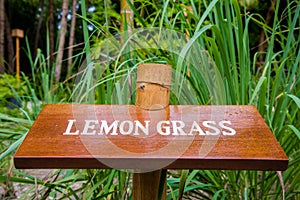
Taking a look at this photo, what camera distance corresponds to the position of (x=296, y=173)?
1.00m

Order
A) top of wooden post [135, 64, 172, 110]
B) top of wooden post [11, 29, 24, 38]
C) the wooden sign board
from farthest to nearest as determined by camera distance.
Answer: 1. top of wooden post [11, 29, 24, 38]
2. top of wooden post [135, 64, 172, 110]
3. the wooden sign board

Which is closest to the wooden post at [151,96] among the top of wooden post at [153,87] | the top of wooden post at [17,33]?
the top of wooden post at [153,87]

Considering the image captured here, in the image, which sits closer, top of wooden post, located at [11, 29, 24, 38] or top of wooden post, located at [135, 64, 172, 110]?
top of wooden post, located at [135, 64, 172, 110]

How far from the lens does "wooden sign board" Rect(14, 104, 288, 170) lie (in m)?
0.60

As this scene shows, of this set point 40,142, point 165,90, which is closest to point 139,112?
point 165,90

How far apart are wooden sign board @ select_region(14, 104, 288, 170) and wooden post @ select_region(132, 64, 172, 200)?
0.08 ft

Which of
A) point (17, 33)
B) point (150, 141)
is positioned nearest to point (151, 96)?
point (150, 141)

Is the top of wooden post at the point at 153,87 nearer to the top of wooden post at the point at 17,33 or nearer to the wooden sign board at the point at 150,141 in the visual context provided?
the wooden sign board at the point at 150,141

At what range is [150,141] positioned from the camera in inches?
24.8

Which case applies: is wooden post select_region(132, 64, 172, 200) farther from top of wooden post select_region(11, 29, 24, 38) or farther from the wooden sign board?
top of wooden post select_region(11, 29, 24, 38)

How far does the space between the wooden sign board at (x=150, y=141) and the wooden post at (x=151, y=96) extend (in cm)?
2

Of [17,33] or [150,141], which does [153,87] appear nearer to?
[150,141]

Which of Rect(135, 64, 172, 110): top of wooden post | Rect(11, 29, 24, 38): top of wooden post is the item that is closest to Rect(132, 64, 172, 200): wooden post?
Rect(135, 64, 172, 110): top of wooden post

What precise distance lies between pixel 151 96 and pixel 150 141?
140mm
